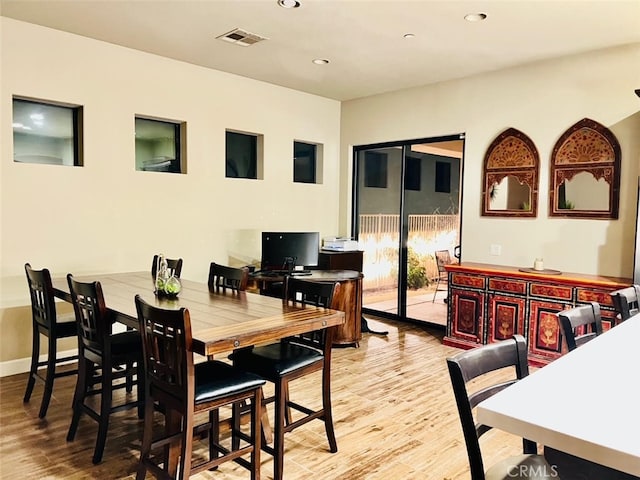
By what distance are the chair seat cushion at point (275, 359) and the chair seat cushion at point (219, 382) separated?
0.68 feet

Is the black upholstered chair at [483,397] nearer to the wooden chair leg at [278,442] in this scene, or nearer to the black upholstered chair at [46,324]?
the wooden chair leg at [278,442]

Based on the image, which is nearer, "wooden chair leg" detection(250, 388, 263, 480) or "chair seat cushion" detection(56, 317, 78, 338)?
"wooden chair leg" detection(250, 388, 263, 480)

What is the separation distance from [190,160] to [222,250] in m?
1.04

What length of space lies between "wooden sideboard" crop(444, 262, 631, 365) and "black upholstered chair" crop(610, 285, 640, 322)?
4.08 feet

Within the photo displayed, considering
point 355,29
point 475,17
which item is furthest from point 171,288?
point 475,17

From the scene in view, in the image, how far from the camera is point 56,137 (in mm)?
4281

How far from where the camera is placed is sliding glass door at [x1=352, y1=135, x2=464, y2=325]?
5.74m

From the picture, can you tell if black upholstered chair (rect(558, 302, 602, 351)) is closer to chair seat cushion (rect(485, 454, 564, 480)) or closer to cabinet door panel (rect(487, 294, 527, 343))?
chair seat cushion (rect(485, 454, 564, 480))

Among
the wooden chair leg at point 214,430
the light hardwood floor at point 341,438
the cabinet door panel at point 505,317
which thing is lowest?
the light hardwood floor at point 341,438

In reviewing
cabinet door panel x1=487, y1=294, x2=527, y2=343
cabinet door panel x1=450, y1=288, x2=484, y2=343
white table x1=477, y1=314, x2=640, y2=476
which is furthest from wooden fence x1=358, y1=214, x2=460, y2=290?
white table x1=477, y1=314, x2=640, y2=476

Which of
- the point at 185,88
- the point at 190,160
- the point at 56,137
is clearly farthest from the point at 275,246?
the point at 56,137

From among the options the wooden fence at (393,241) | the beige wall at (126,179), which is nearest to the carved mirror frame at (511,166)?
the wooden fence at (393,241)

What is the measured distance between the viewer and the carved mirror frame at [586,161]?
14.0 feet

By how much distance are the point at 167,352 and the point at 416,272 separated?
14.2ft
